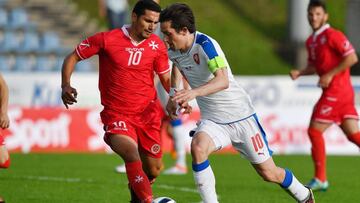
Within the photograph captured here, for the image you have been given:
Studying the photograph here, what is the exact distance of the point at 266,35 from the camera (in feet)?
118

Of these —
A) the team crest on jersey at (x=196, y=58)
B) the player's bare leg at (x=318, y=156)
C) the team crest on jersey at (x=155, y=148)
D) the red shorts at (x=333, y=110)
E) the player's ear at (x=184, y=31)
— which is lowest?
the player's bare leg at (x=318, y=156)

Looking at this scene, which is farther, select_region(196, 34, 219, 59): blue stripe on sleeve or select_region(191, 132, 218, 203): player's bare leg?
select_region(191, 132, 218, 203): player's bare leg

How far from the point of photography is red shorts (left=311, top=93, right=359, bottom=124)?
1173 centimetres

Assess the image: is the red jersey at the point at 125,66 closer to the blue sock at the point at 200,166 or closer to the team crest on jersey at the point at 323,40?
the blue sock at the point at 200,166

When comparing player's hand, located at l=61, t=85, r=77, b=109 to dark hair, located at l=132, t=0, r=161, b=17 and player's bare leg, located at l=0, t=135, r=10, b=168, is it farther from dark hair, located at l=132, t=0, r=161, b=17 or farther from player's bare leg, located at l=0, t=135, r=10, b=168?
dark hair, located at l=132, t=0, r=161, b=17

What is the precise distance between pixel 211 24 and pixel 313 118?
23809 mm

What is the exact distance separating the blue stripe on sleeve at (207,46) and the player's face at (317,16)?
381 cm

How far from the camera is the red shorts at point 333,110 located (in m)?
11.7

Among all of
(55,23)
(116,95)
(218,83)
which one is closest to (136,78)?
(116,95)

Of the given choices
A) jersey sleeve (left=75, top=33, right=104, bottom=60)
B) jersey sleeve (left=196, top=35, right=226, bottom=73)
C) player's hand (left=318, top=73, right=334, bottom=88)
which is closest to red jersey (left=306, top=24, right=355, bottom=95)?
player's hand (left=318, top=73, right=334, bottom=88)

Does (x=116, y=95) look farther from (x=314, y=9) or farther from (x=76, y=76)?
(x=76, y=76)

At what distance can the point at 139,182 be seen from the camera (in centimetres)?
846

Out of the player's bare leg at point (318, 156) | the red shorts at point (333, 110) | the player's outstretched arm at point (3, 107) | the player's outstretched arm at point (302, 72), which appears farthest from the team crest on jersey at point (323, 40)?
the player's outstretched arm at point (3, 107)

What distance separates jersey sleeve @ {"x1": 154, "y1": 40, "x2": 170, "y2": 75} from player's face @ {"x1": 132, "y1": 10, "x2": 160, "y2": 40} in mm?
268
